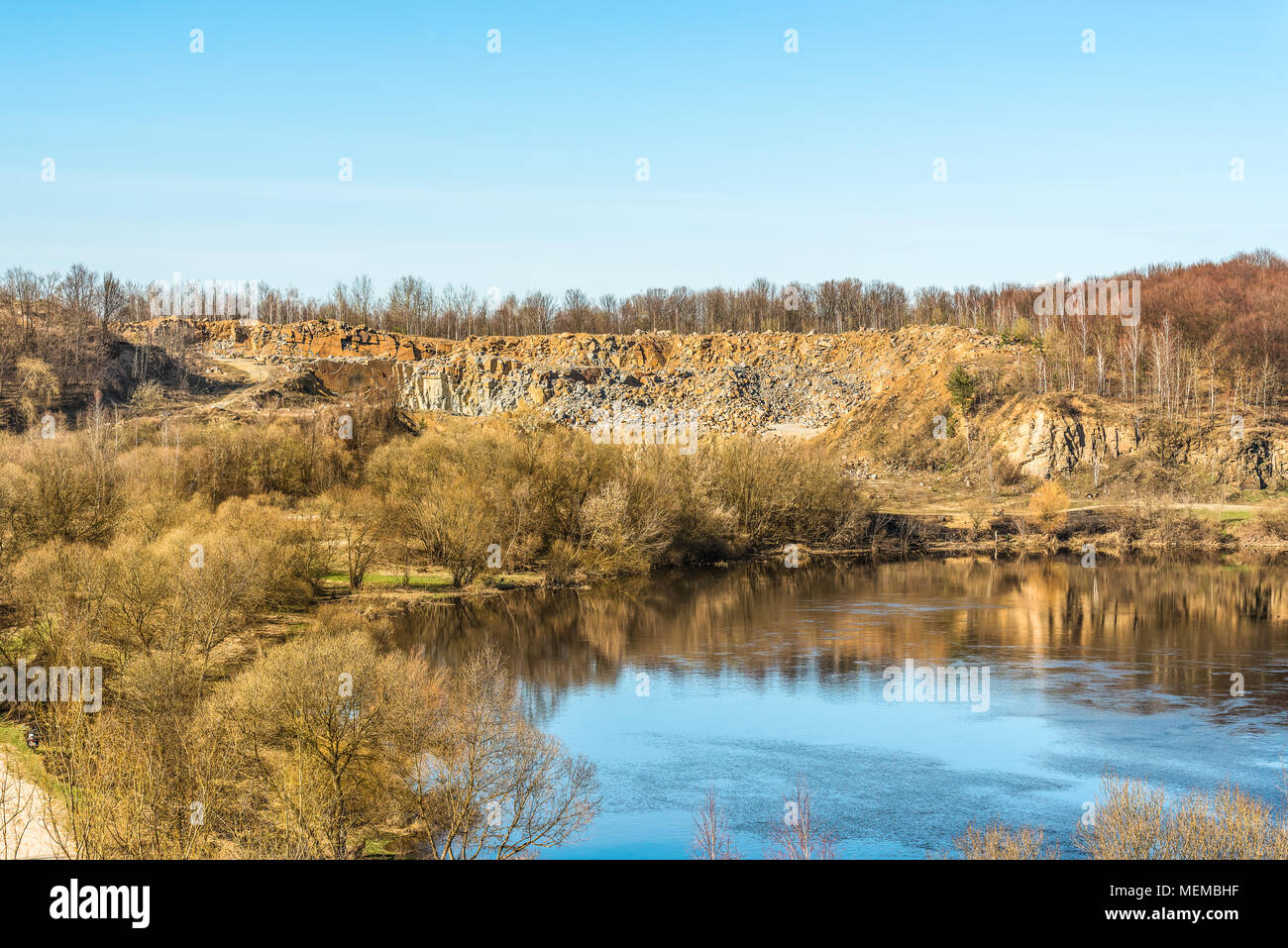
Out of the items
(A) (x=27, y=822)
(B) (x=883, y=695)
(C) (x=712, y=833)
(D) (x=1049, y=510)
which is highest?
(D) (x=1049, y=510)

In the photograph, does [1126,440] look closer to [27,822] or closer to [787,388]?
[787,388]

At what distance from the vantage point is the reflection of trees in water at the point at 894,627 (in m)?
37.1

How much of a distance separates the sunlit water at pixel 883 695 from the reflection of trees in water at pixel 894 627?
0.16 meters

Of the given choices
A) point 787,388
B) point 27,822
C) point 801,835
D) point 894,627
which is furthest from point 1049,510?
point 27,822

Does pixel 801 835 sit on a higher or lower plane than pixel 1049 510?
lower

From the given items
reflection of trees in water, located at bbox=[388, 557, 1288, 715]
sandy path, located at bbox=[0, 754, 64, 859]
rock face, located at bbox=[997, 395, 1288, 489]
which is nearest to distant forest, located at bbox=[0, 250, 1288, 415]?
rock face, located at bbox=[997, 395, 1288, 489]

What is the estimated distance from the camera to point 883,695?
33875mm

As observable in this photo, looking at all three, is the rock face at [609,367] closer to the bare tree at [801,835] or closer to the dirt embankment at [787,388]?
the dirt embankment at [787,388]

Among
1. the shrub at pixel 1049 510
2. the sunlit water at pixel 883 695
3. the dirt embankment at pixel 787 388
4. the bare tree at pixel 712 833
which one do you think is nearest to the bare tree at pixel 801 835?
the sunlit water at pixel 883 695

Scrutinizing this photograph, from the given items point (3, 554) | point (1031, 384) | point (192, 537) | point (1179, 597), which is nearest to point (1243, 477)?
point (1031, 384)

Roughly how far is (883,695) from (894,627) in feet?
36.6

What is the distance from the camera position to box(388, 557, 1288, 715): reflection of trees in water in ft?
122

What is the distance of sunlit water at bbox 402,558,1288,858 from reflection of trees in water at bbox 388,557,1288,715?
0.54ft
